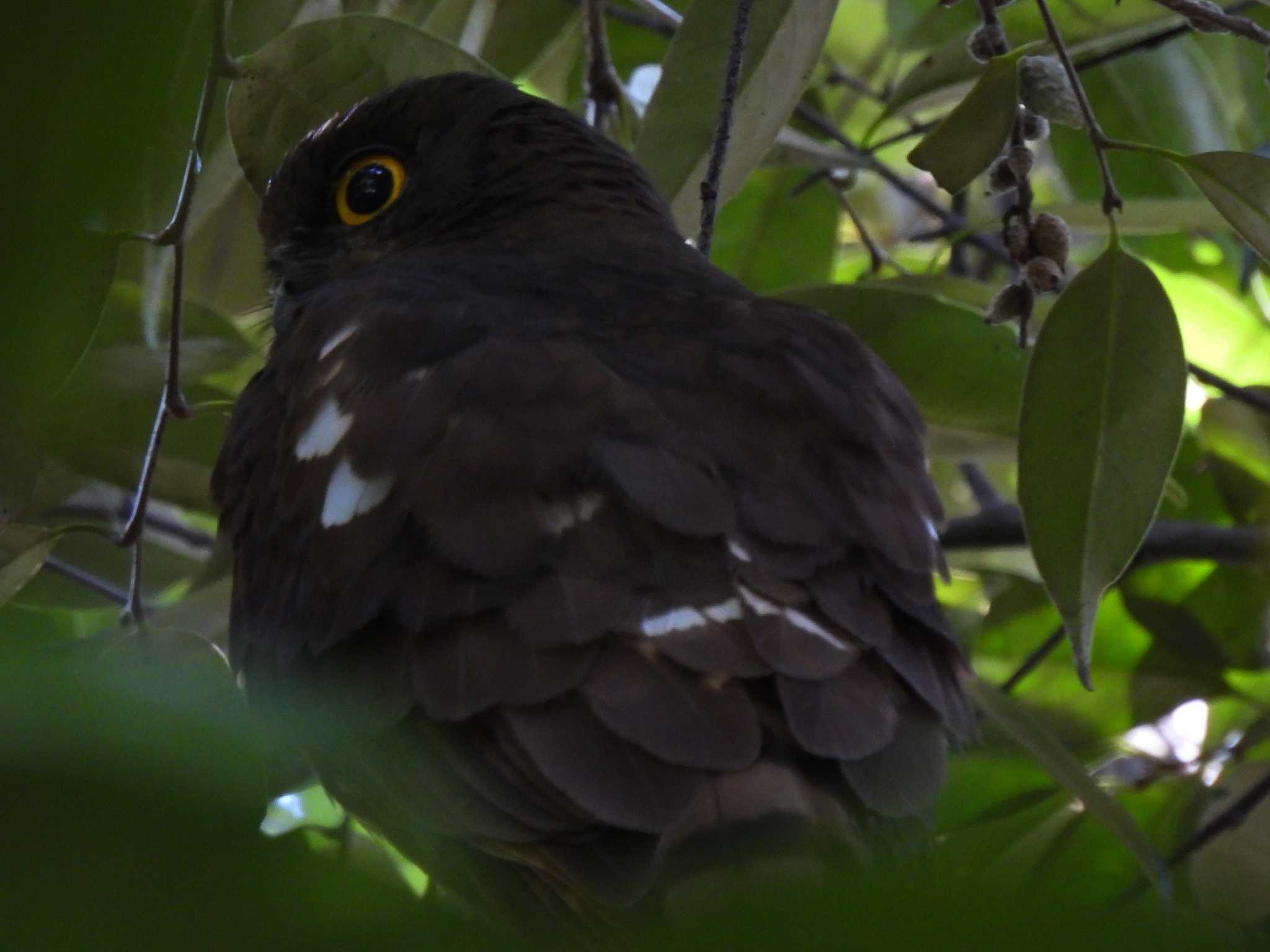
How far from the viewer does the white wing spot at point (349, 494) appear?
1307 mm

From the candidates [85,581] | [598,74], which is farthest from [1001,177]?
[85,581]

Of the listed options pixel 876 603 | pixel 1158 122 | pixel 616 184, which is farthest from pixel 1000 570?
pixel 876 603

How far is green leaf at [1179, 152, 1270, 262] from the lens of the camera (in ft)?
4.57

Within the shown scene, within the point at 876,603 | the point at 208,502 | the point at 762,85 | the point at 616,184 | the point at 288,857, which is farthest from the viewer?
the point at 208,502

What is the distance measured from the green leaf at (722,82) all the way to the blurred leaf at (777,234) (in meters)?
0.65

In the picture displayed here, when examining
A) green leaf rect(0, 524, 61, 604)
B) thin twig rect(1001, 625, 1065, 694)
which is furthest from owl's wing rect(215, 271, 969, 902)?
thin twig rect(1001, 625, 1065, 694)

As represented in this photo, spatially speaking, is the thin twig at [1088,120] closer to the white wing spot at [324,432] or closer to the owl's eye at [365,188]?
the white wing spot at [324,432]

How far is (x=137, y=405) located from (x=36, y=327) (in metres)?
1.75

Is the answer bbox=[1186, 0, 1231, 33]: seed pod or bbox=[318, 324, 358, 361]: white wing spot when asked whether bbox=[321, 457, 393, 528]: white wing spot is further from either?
bbox=[1186, 0, 1231, 33]: seed pod

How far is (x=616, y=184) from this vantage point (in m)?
1.98

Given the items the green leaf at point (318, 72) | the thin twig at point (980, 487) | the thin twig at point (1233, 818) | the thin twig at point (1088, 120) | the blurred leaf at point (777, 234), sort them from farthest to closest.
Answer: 1. the thin twig at point (980, 487)
2. the blurred leaf at point (777, 234)
3. the thin twig at point (1233, 818)
4. the green leaf at point (318, 72)
5. the thin twig at point (1088, 120)

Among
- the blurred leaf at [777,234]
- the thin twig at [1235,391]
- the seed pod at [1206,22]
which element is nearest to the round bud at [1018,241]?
the seed pod at [1206,22]

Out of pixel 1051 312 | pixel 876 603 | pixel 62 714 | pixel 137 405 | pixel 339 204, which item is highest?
pixel 62 714

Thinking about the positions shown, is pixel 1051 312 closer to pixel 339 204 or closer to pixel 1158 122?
pixel 1158 122
